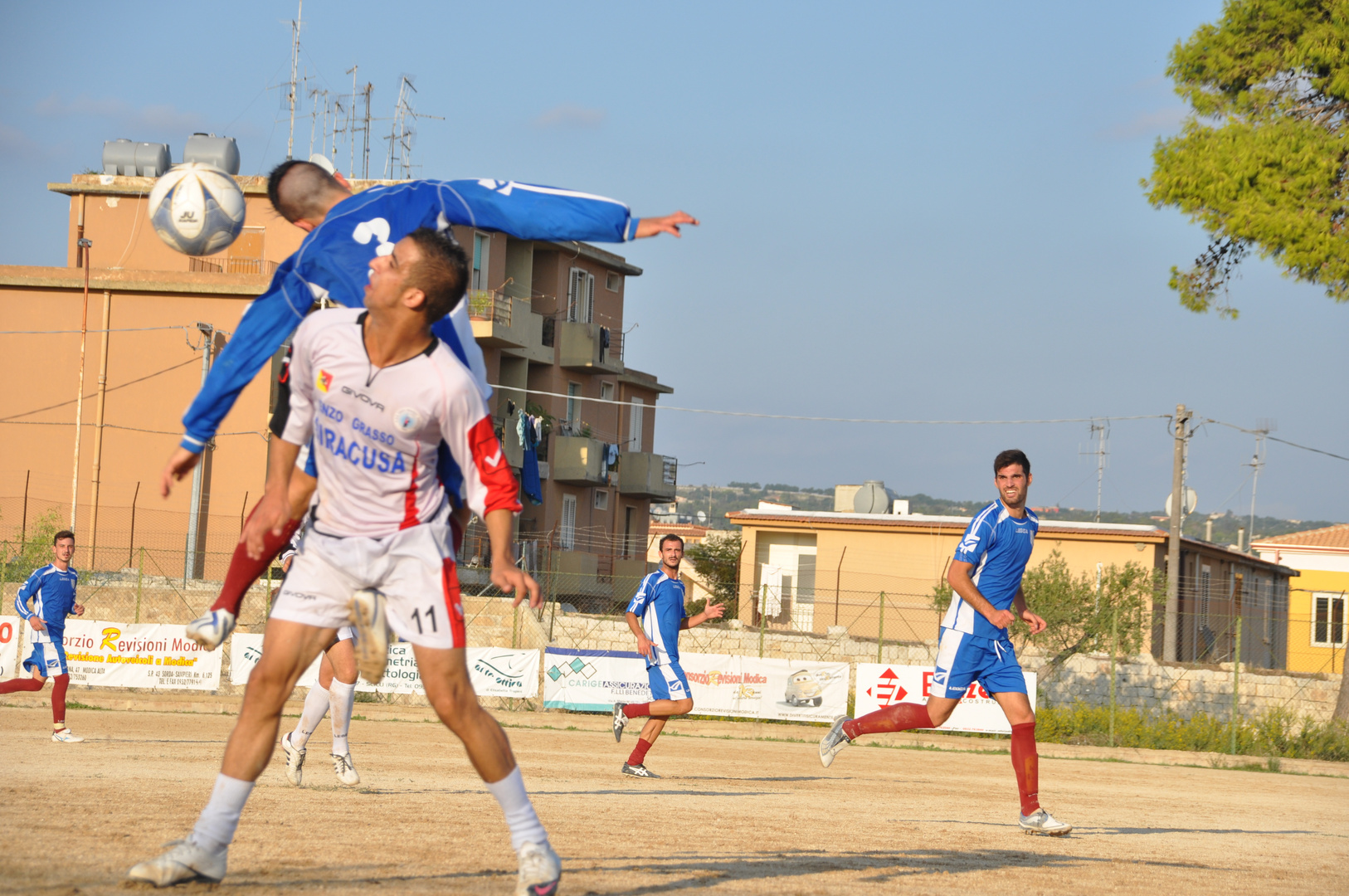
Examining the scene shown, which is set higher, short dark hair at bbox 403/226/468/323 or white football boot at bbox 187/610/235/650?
short dark hair at bbox 403/226/468/323

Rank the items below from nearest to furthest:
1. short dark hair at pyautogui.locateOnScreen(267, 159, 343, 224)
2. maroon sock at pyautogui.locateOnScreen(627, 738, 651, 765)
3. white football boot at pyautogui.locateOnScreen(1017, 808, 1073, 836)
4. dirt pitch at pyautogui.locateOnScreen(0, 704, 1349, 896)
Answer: dirt pitch at pyautogui.locateOnScreen(0, 704, 1349, 896) → short dark hair at pyautogui.locateOnScreen(267, 159, 343, 224) → white football boot at pyautogui.locateOnScreen(1017, 808, 1073, 836) → maroon sock at pyautogui.locateOnScreen(627, 738, 651, 765)

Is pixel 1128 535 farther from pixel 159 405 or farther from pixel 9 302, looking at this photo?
pixel 9 302

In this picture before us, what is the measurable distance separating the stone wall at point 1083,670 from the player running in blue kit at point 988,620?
16.4m

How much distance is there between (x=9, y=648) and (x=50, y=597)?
24.5 feet

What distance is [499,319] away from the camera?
134 feet

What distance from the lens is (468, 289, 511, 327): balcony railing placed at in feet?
130

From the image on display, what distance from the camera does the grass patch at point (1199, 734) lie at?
20.7 m

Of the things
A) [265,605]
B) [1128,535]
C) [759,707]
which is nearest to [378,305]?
[759,707]

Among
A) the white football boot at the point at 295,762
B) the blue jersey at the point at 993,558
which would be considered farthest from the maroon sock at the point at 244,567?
the blue jersey at the point at 993,558

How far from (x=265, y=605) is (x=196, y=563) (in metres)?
3.72

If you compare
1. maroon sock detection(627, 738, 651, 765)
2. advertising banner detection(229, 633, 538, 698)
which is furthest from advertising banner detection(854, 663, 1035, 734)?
maroon sock detection(627, 738, 651, 765)

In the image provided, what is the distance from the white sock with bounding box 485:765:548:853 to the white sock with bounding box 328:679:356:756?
15.8ft

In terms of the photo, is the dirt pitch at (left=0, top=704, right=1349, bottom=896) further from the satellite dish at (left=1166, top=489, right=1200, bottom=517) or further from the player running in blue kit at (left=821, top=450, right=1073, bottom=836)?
the satellite dish at (left=1166, top=489, right=1200, bottom=517)

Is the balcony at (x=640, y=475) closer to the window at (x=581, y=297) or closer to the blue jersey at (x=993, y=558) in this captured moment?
the window at (x=581, y=297)
